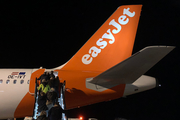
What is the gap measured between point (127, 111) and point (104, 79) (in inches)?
334

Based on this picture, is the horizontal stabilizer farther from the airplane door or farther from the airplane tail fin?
the airplane door

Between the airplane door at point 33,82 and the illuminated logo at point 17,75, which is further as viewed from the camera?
the illuminated logo at point 17,75

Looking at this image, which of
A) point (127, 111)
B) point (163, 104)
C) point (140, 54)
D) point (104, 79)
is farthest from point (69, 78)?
point (163, 104)

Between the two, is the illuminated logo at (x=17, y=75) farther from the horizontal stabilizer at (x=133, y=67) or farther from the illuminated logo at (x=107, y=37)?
the horizontal stabilizer at (x=133, y=67)

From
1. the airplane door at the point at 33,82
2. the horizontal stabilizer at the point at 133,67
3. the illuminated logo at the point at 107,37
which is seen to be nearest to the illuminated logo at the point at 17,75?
the airplane door at the point at 33,82

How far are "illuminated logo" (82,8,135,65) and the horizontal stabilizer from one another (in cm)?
133

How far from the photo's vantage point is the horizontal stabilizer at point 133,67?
3.53m

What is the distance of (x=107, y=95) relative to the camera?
18.5 ft

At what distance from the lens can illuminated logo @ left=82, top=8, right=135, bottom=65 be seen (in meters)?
6.44

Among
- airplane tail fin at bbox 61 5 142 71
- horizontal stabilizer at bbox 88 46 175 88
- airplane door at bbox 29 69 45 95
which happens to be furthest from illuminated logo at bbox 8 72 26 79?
horizontal stabilizer at bbox 88 46 175 88

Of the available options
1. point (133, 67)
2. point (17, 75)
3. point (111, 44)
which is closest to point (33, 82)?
point (17, 75)

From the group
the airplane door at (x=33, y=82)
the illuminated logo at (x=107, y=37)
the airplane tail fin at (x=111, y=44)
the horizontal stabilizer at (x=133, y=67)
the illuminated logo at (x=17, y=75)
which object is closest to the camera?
the horizontal stabilizer at (x=133, y=67)

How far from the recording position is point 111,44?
6.42 metres

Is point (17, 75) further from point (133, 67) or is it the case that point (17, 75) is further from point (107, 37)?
point (133, 67)
